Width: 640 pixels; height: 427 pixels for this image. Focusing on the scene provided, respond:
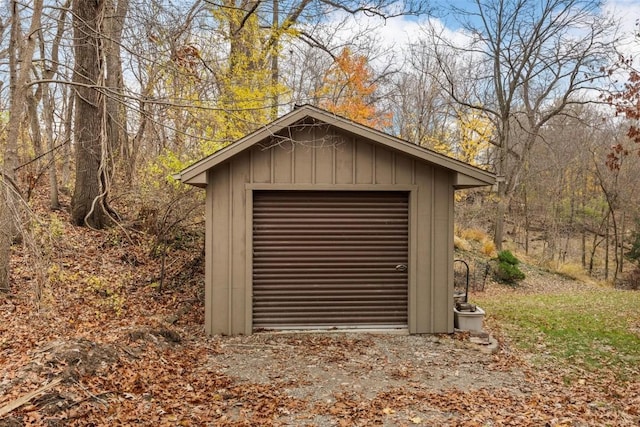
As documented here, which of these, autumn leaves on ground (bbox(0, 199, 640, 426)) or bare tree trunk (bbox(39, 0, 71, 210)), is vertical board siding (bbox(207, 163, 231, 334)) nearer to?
autumn leaves on ground (bbox(0, 199, 640, 426))

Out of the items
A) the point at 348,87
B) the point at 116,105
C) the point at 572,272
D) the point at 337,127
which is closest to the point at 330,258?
the point at 337,127

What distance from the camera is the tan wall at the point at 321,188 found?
653cm

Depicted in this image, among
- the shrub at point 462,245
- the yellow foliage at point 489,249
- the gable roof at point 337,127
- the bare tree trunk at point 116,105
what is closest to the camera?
the gable roof at point 337,127

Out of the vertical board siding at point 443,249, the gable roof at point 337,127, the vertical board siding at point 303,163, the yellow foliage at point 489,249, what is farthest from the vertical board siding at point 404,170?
the yellow foliage at point 489,249

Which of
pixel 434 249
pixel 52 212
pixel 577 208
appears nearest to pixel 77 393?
pixel 434 249

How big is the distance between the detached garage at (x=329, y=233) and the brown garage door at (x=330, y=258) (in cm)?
2

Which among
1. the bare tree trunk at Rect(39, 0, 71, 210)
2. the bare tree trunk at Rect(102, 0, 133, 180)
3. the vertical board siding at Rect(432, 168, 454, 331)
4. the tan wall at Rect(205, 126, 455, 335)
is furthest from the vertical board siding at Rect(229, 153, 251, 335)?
the bare tree trunk at Rect(39, 0, 71, 210)

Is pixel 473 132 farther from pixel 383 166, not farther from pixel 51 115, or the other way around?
pixel 51 115

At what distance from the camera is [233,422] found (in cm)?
388

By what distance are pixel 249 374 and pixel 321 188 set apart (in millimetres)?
2865

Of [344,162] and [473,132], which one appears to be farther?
[473,132]

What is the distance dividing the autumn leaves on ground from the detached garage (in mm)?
440

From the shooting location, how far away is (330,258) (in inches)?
268

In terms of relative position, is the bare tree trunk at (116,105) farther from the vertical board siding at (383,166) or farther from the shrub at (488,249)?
the shrub at (488,249)
